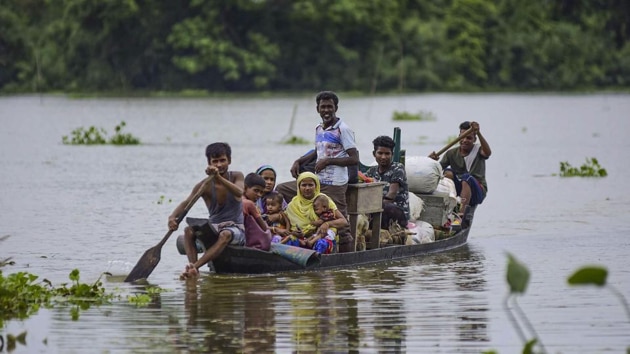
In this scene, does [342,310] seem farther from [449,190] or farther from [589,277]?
[589,277]

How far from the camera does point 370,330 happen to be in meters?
9.44

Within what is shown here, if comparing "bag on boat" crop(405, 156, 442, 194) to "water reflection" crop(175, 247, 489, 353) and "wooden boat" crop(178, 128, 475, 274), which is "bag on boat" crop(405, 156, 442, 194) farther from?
"water reflection" crop(175, 247, 489, 353)

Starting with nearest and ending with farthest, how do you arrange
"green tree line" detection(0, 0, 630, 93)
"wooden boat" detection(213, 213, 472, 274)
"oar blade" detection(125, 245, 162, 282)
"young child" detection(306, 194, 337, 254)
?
"wooden boat" detection(213, 213, 472, 274) → "oar blade" detection(125, 245, 162, 282) → "young child" detection(306, 194, 337, 254) → "green tree line" detection(0, 0, 630, 93)

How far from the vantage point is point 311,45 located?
215ft

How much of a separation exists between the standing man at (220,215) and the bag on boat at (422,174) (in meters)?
2.85

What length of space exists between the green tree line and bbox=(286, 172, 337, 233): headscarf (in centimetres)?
4895

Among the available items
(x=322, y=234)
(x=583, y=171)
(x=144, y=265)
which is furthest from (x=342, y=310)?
(x=583, y=171)

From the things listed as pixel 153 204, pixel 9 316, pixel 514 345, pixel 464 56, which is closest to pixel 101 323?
pixel 9 316

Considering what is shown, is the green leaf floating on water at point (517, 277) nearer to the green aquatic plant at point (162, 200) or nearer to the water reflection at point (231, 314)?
the water reflection at point (231, 314)

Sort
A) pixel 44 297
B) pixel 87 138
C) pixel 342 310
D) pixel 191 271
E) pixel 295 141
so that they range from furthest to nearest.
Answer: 1. pixel 295 141
2. pixel 87 138
3. pixel 191 271
4. pixel 44 297
5. pixel 342 310

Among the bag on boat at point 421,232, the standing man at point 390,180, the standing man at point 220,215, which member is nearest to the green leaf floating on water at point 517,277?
the standing man at point 220,215

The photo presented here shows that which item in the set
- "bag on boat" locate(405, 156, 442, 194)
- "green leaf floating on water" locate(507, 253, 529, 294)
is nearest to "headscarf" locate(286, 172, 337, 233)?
"bag on boat" locate(405, 156, 442, 194)

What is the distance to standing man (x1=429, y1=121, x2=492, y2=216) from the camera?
14.6 m

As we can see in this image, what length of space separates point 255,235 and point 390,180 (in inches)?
77.1
